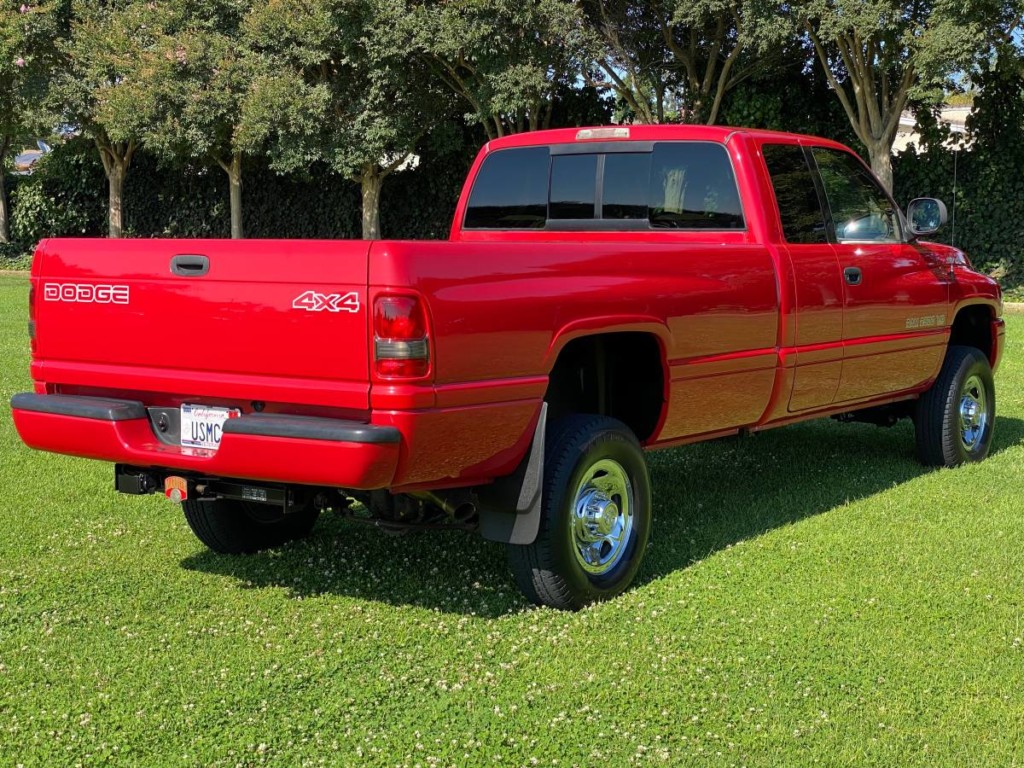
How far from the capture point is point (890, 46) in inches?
714

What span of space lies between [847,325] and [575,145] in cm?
173

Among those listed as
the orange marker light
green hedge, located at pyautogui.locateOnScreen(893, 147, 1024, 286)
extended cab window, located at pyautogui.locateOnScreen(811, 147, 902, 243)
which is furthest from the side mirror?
green hedge, located at pyautogui.locateOnScreen(893, 147, 1024, 286)

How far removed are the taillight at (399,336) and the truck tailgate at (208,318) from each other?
2.2 inches

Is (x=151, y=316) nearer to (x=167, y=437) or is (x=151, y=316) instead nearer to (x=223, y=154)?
(x=167, y=437)

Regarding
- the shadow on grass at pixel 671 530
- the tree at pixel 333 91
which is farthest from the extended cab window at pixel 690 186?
the tree at pixel 333 91

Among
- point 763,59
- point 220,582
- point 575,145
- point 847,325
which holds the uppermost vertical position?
point 763,59

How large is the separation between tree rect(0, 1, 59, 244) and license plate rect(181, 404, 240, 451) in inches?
987

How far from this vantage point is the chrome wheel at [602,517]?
488 centimetres

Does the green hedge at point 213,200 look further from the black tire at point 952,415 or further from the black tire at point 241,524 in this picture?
the black tire at point 241,524

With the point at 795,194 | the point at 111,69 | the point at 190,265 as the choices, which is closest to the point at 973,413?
the point at 795,194

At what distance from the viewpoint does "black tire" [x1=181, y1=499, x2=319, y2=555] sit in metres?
5.57

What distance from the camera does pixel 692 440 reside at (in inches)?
222

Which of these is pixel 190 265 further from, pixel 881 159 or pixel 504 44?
pixel 881 159

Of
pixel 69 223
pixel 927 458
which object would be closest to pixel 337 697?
pixel 927 458
